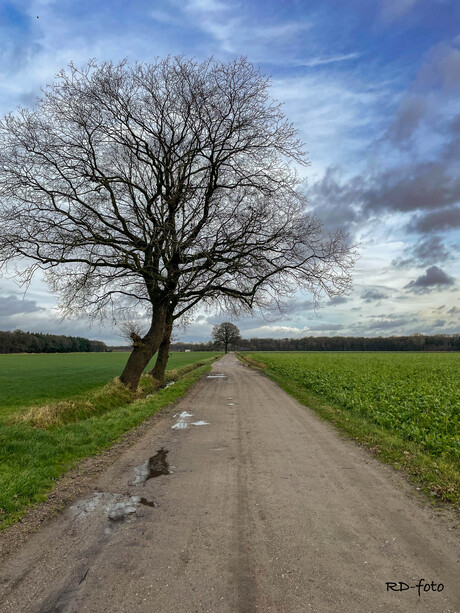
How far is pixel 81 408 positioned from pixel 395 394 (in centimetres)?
1156

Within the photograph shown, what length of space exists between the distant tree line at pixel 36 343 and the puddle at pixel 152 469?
354 ft

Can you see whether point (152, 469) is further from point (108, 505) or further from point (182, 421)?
point (182, 421)

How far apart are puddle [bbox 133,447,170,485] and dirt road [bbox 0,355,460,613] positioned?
1.4 inches

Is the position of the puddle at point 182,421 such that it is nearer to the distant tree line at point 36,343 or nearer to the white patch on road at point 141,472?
the white patch on road at point 141,472

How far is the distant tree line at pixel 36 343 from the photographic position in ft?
321

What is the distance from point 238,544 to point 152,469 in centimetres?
295

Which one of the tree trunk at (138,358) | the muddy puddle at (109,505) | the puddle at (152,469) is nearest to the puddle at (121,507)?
the muddy puddle at (109,505)

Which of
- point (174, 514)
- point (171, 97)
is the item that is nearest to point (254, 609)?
point (174, 514)

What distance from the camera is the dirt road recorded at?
9.66 ft

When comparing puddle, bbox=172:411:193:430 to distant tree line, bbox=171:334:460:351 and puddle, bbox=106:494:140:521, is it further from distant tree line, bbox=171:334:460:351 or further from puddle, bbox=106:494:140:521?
distant tree line, bbox=171:334:460:351

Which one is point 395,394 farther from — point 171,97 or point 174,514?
point 171,97

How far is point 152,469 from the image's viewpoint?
6.27 meters

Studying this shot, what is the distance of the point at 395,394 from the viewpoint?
13984 mm

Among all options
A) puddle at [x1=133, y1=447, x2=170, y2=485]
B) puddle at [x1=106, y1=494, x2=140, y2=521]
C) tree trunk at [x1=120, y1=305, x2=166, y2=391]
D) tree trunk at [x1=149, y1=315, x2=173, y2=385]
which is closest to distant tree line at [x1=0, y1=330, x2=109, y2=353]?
tree trunk at [x1=149, y1=315, x2=173, y2=385]
